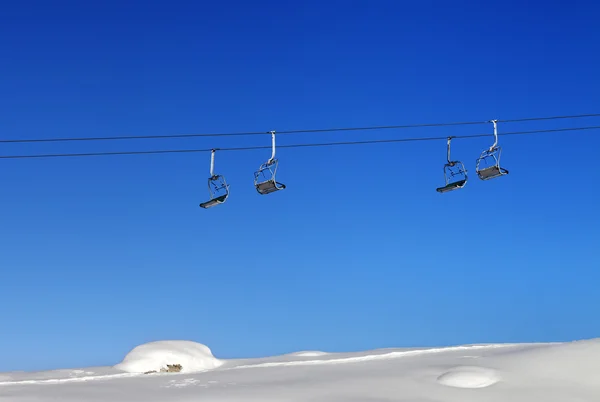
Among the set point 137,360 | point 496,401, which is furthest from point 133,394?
point 137,360

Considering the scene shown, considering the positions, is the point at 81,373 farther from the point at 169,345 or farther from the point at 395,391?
the point at 395,391

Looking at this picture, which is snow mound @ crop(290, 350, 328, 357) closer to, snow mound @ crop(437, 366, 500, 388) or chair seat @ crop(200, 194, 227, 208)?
snow mound @ crop(437, 366, 500, 388)

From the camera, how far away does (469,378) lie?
21.1 m

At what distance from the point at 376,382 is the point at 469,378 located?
2.60m

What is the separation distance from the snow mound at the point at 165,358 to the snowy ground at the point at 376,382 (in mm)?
8920

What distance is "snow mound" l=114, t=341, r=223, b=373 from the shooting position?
34.5m

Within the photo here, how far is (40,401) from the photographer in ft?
66.1

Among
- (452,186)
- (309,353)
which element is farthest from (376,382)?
(309,353)

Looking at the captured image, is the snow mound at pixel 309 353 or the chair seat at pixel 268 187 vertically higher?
the chair seat at pixel 268 187

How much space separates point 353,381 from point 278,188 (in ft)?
22.3

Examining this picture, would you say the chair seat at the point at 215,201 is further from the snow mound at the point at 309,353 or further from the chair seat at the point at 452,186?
the snow mound at the point at 309,353

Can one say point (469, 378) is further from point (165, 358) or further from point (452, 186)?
point (165, 358)

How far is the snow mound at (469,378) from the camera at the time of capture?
818 inches

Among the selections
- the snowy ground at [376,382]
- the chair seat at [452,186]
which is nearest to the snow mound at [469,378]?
→ the snowy ground at [376,382]
